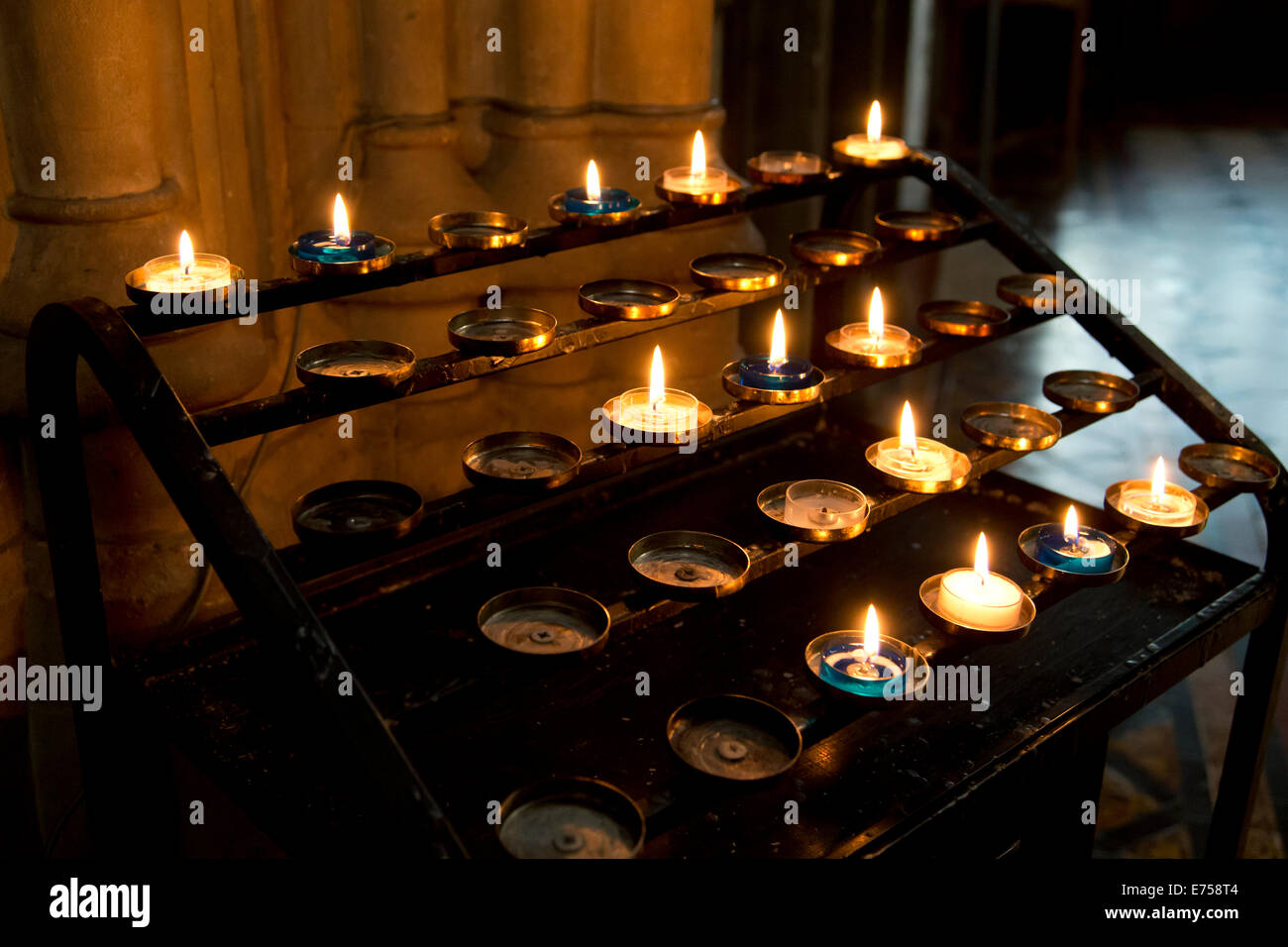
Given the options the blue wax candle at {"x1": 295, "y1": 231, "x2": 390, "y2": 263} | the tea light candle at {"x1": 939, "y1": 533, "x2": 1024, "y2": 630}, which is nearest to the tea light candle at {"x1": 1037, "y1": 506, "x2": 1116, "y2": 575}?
the tea light candle at {"x1": 939, "y1": 533, "x2": 1024, "y2": 630}

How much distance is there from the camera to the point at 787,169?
219cm

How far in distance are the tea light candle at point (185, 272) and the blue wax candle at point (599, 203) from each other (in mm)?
528

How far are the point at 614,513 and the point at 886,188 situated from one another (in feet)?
8.65

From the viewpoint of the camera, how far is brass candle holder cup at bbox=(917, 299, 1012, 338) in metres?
2.02

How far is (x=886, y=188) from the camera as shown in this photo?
14.7ft

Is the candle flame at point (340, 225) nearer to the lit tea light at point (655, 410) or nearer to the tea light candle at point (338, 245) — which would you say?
the tea light candle at point (338, 245)

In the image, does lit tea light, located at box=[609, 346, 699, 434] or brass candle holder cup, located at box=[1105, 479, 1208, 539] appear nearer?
lit tea light, located at box=[609, 346, 699, 434]

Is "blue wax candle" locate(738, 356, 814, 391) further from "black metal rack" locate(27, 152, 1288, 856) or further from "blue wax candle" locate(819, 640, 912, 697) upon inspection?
"blue wax candle" locate(819, 640, 912, 697)

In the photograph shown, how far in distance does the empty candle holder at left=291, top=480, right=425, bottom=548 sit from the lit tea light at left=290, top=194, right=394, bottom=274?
0.28 m

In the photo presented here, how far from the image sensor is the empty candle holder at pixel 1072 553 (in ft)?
5.59

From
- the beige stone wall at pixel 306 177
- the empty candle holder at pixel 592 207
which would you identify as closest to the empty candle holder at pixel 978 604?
the empty candle holder at pixel 592 207
